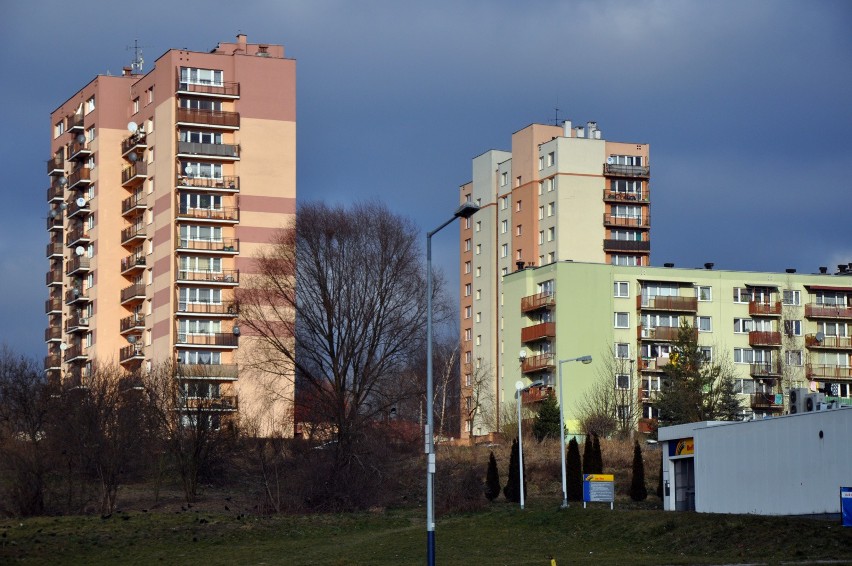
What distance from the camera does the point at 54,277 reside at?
121m

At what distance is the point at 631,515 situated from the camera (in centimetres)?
5228

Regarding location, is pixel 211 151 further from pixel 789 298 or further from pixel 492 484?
pixel 789 298

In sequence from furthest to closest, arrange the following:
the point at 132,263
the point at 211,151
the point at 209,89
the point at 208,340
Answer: the point at 132,263 → the point at 211,151 → the point at 209,89 → the point at 208,340

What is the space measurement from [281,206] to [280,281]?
1146 inches

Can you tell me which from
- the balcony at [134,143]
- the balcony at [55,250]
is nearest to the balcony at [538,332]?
the balcony at [134,143]

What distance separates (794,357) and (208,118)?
50.3 m

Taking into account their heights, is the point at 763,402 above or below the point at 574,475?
above

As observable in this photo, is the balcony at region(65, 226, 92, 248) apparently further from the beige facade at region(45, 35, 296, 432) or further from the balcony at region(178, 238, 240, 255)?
the balcony at region(178, 238, 240, 255)

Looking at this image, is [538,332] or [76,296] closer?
[538,332]

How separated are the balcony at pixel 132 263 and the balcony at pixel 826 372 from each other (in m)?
54.1

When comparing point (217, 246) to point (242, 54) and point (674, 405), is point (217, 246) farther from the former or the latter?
point (674, 405)

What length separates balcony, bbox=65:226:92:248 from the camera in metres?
113


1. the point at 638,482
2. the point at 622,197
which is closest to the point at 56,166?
the point at 622,197

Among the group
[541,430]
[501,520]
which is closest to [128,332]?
[541,430]
